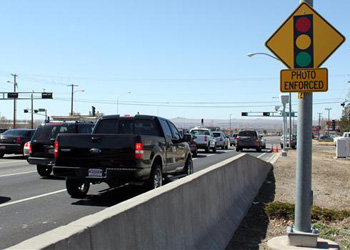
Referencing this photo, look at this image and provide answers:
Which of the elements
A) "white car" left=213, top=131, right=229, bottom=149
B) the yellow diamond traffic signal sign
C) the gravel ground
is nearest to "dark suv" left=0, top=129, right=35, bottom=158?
the gravel ground

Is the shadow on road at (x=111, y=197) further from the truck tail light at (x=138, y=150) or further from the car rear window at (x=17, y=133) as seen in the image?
the car rear window at (x=17, y=133)

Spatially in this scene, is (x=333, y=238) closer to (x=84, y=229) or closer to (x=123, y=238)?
(x=123, y=238)

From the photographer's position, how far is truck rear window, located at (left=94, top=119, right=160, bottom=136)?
11.1 metres

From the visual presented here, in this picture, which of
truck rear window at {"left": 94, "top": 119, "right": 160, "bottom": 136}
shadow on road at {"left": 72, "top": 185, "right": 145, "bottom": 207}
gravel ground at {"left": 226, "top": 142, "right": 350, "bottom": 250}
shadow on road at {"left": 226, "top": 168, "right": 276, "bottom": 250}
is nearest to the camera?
shadow on road at {"left": 226, "top": 168, "right": 276, "bottom": 250}

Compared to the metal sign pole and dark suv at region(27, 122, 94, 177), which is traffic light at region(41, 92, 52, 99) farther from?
the metal sign pole

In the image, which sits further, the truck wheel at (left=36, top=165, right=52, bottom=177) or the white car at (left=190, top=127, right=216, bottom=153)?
the white car at (left=190, top=127, right=216, bottom=153)

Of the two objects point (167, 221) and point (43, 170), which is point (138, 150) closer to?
point (167, 221)

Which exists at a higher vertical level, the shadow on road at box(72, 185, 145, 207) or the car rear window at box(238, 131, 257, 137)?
the car rear window at box(238, 131, 257, 137)

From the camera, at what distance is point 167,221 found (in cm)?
453

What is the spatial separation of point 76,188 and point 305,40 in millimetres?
6495

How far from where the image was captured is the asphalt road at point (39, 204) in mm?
6938

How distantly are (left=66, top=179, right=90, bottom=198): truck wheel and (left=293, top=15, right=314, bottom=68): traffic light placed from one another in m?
6.08

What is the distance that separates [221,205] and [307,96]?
2380 millimetres

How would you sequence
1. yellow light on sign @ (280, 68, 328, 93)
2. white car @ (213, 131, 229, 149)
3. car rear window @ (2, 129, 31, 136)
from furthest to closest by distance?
white car @ (213, 131, 229, 149), car rear window @ (2, 129, 31, 136), yellow light on sign @ (280, 68, 328, 93)
